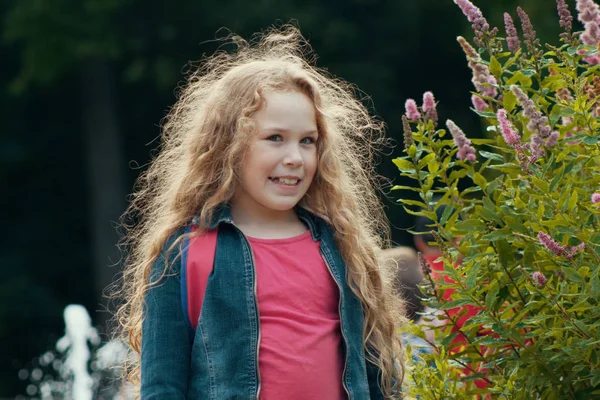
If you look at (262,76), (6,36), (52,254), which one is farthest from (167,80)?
(262,76)

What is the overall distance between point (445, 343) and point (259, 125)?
2.36 ft

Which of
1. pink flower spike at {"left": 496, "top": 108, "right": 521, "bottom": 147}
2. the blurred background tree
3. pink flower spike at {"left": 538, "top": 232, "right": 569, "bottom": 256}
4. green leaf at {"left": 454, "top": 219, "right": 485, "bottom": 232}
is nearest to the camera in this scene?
pink flower spike at {"left": 538, "top": 232, "right": 569, "bottom": 256}

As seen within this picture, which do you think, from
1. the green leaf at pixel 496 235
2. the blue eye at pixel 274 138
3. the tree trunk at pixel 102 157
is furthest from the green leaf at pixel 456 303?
the tree trunk at pixel 102 157

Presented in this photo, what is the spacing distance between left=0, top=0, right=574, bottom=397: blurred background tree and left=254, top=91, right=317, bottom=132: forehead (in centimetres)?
1088

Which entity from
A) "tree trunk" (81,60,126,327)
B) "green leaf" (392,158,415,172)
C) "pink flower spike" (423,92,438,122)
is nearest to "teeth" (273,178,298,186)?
"green leaf" (392,158,415,172)

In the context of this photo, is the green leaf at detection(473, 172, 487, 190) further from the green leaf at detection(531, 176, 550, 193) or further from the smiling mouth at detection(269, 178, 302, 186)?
the smiling mouth at detection(269, 178, 302, 186)

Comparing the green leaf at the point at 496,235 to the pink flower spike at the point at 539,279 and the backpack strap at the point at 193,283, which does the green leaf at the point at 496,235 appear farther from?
the backpack strap at the point at 193,283

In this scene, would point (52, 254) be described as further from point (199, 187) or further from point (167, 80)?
point (199, 187)

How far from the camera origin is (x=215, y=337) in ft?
9.61

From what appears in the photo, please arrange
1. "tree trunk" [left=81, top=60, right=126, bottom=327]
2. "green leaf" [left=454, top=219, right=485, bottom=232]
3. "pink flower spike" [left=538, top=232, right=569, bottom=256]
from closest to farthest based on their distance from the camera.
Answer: "pink flower spike" [left=538, top=232, right=569, bottom=256] < "green leaf" [left=454, top=219, right=485, bottom=232] < "tree trunk" [left=81, top=60, right=126, bottom=327]

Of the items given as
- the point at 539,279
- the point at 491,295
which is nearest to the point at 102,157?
the point at 491,295

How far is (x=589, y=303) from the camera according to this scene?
2842mm

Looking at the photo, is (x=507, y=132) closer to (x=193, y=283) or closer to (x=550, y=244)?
(x=550, y=244)

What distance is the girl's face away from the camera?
10.2ft
